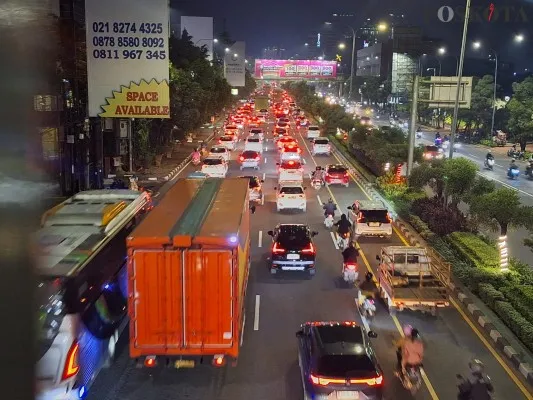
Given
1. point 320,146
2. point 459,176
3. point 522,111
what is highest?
point 522,111

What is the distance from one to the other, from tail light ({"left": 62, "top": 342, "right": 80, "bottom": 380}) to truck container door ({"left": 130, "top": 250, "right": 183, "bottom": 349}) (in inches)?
72.2

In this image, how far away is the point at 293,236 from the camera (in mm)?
17406

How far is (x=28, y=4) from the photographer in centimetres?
179

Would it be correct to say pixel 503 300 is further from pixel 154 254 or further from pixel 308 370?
pixel 154 254

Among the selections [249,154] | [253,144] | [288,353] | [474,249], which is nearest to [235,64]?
[253,144]

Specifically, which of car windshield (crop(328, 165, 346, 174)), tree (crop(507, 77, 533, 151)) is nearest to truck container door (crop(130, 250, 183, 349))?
car windshield (crop(328, 165, 346, 174))

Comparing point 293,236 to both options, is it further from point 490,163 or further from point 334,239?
point 490,163

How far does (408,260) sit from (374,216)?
6.27m

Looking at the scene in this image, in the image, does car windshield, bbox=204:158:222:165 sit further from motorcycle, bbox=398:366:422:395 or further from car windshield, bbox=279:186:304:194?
motorcycle, bbox=398:366:422:395

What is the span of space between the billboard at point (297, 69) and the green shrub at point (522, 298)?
84917 millimetres

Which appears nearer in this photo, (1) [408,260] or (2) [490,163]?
(1) [408,260]

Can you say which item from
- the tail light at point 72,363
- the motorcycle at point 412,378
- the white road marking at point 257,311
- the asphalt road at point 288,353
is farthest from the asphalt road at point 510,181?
the tail light at point 72,363

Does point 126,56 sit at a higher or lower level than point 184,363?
higher

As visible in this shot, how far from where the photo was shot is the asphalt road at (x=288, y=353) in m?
10.2
